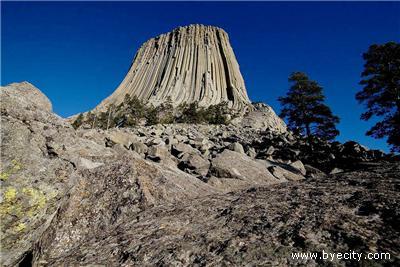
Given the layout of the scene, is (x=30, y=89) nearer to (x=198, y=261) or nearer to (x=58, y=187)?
(x=58, y=187)

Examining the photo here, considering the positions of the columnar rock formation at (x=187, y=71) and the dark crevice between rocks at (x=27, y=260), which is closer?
the dark crevice between rocks at (x=27, y=260)

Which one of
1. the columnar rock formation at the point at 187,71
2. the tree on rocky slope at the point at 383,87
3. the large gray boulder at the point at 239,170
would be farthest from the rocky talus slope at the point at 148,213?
the columnar rock formation at the point at 187,71

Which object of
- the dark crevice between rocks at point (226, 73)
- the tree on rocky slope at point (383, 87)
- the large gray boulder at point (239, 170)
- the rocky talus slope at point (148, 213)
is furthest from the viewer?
the dark crevice between rocks at point (226, 73)

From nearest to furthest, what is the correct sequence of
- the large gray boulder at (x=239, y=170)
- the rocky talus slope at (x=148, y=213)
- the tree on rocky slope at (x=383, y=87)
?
the rocky talus slope at (x=148, y=213)
the large gray boulder at (x=239, y=170)
the tree on rocky slope at (x=383, y=87)

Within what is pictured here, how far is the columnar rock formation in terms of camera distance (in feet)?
369

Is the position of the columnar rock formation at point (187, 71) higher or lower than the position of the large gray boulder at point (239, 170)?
higher

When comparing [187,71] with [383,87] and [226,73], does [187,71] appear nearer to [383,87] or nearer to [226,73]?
[226,73]

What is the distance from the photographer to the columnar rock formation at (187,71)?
112375 millimetres

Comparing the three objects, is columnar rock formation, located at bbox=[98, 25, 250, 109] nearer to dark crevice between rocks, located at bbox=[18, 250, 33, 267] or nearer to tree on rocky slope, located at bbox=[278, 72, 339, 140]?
tree on rocky slope, located at bbox=[278, 72, 339, 140]

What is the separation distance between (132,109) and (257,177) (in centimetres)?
5802

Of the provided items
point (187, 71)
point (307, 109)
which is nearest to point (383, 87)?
point (307, 109)

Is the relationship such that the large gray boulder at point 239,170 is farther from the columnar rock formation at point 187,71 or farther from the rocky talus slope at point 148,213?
the columnar rock formation at point 187,71

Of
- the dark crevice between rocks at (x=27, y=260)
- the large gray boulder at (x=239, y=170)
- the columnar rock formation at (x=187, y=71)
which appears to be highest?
the columnar rock formation at (x=187, y=71)

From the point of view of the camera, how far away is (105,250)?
12.7 ft
